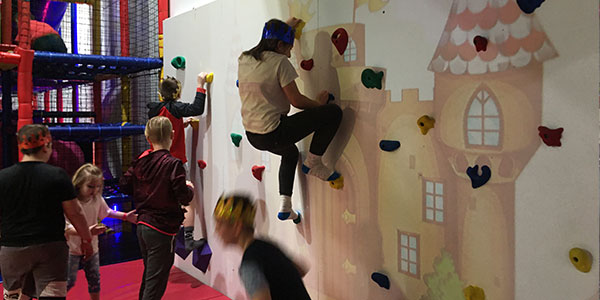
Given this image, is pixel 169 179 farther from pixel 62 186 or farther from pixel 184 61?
pixel 184 61

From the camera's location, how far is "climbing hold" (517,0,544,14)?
5.98ft

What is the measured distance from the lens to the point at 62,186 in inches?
99.7

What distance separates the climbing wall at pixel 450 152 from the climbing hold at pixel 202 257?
0.93 m

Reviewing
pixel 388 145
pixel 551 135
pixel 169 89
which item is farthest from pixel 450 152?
pixel 169 89

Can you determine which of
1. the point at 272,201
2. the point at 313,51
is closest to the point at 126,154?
the point at 272,201

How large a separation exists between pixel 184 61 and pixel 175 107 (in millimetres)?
581

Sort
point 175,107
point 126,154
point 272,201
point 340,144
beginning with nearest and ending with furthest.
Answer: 1. point 340,144
2. point 272,201
3. point 175,107
4. point 126,154

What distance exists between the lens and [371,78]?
8.14 ft

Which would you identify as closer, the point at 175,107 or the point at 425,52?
the point at 425,52

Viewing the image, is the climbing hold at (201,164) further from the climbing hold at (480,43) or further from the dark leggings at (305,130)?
the climbing hold at (480,43)

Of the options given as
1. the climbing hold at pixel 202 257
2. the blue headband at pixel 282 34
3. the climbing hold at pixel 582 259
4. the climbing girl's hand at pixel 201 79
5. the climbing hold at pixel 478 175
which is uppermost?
the blue headband at pixel 282 34

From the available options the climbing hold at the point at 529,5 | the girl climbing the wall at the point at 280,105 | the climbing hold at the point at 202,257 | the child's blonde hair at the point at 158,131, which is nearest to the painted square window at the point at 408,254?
the girl climbing the wall at the point at 280,105

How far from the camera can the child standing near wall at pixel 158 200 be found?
9.27 feet

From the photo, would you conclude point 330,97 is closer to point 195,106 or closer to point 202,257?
Answer: point 195,106
